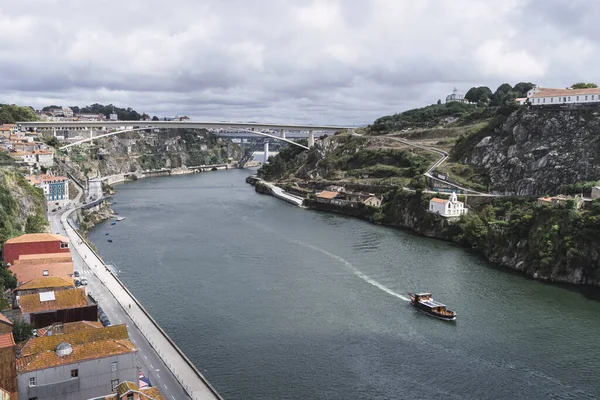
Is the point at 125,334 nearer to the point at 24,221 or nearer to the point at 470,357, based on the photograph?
the point at 470,357

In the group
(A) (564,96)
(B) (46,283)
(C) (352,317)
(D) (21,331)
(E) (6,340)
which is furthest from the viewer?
(A) (564,96)

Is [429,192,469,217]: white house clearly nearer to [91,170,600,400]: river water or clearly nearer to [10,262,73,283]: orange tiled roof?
[91,170,600,400]: river water

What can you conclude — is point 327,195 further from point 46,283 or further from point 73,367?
point 73,367

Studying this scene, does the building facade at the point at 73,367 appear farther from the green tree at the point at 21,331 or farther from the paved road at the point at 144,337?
the green tree at the point at 21,331

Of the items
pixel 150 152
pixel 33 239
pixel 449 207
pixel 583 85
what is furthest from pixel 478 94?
pixel 33 239

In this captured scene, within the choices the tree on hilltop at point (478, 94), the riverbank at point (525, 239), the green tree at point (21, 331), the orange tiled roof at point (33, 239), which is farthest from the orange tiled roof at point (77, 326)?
the tree on hilltop at point (478, 94)

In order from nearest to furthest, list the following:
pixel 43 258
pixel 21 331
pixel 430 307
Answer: pixel 21 331, pixel 430 307, pixel 43 258
